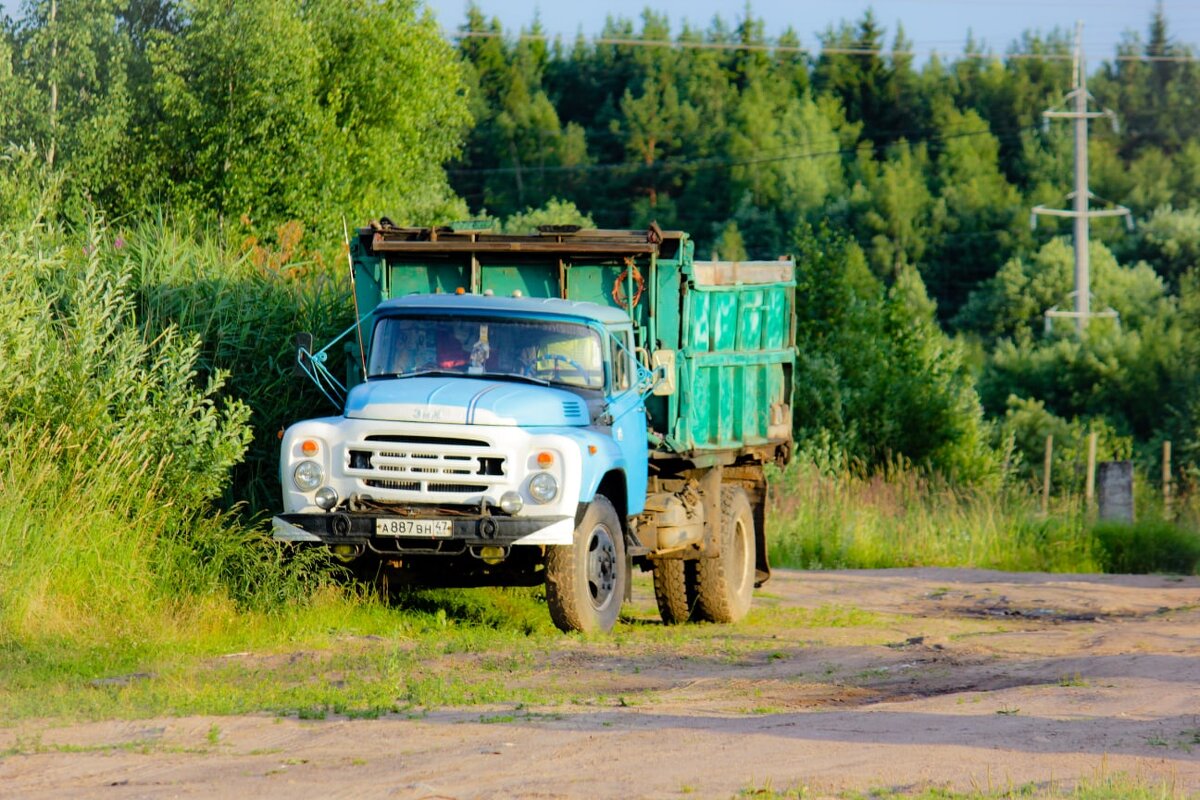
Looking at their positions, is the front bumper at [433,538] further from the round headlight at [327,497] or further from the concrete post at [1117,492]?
the concrete post at [1117,492]

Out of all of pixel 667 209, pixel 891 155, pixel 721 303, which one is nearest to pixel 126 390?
pixel 721 303

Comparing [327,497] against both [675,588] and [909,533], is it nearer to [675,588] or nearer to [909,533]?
[675,588]

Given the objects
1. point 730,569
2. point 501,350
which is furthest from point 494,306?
point 730,569

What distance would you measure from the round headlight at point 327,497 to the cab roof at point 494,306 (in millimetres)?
1649

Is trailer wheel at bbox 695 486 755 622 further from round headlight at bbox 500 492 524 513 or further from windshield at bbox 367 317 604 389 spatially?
round headlight at bbox 500 492 524 513

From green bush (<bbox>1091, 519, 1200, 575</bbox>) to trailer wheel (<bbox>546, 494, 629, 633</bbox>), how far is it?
1092 centimetres

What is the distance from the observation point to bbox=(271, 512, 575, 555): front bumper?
1149 cm

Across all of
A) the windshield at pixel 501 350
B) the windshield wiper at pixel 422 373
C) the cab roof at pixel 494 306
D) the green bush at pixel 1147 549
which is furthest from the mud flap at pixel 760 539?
the green bush at pixel 1147 549

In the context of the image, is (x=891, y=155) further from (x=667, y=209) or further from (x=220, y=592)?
(x=220, y=592)

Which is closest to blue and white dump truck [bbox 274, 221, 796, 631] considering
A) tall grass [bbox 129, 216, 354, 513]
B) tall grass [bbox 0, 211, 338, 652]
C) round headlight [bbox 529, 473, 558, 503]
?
round headlight [bbox 529, 473, 558, 503]

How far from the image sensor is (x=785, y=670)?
1122 centimetres

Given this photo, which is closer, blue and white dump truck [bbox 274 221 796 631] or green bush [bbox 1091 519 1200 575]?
blue and white dump truck [bbox 274 221 796 631]

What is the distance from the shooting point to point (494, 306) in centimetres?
1267

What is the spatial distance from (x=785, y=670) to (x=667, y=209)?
64.0 meters
